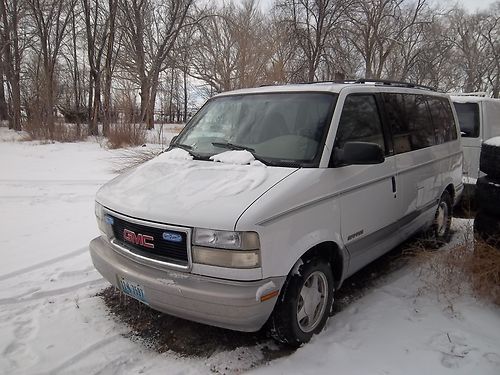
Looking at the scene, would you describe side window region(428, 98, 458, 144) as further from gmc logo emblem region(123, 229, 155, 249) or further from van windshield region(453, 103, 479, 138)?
gmc logo emblem region(123, 229, 155, 249)

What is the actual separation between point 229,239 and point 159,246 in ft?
1.85

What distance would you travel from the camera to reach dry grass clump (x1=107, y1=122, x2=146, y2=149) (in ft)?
46.9

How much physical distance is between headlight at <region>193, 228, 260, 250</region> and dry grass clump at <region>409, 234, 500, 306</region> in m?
2.06

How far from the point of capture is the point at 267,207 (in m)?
2.62

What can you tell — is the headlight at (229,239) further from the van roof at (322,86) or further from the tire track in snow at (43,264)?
the tire track in snow at (43,264)

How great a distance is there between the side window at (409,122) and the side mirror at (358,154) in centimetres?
99

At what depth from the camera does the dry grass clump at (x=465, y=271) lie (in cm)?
338

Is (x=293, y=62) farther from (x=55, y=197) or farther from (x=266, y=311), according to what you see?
(x=266, y=311)

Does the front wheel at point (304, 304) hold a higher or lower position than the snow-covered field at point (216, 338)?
higher

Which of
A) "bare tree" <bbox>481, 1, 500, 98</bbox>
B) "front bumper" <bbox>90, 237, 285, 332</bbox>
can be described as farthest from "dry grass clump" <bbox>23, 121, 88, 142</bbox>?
"bare tree" <bbox>481, 1, 500, 98</bbox>

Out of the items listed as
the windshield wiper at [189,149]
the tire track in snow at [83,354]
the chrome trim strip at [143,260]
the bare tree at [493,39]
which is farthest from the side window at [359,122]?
A: the bare tree at [493,39]

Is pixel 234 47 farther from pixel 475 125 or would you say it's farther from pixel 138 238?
pixel 138 238

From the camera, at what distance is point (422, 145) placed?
4.54 metres

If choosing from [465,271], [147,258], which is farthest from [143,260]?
[465,271]
